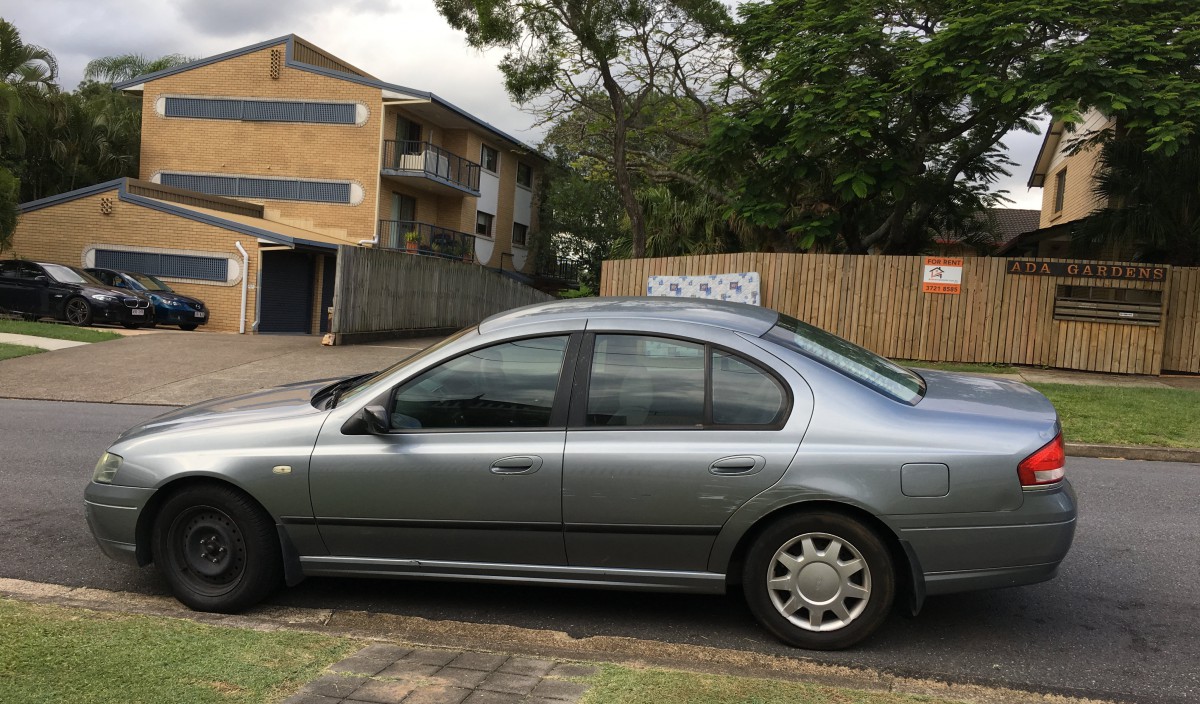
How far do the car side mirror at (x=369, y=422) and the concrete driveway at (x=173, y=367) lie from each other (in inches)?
350

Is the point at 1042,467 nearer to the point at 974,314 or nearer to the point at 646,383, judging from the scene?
the point at 646,383

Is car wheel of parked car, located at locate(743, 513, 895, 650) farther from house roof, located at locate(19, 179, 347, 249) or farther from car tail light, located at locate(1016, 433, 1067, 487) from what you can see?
house roof, located at locate(19, 179, 347, 249)

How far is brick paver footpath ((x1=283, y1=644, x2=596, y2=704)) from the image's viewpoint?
129 inches

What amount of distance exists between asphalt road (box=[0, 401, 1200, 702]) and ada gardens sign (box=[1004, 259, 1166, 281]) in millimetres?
10279

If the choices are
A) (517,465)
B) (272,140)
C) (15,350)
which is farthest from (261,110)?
(517,465)

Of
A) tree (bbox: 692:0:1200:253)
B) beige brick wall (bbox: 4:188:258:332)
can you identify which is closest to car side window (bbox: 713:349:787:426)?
tree (bbox: 692:0:1200:253)

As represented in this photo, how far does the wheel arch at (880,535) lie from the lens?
4.07 m

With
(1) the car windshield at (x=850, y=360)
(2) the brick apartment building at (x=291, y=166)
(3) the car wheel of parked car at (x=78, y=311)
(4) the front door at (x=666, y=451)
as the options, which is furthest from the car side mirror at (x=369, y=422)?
(2) the brick apartment building at (x=291, y=166)

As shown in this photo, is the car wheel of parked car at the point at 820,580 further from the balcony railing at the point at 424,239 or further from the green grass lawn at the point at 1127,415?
the balcony railing at the point at 424,239

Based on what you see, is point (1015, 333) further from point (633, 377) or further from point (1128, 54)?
point (633, 377)

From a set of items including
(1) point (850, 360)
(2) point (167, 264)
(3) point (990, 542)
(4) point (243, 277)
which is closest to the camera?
Answer: (3) point (990, 542)

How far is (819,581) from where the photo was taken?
4.11 metres

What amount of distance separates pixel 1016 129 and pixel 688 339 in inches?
716

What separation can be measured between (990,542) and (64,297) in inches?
875
